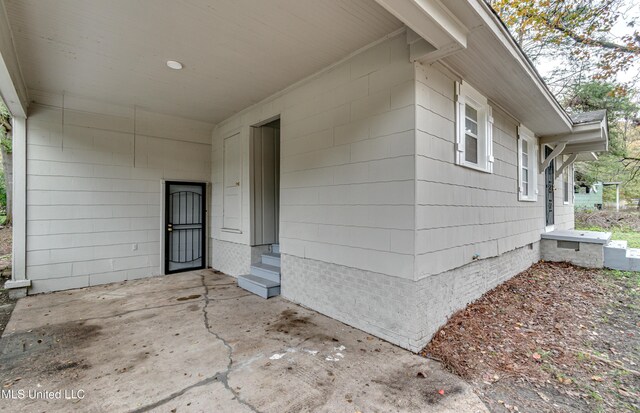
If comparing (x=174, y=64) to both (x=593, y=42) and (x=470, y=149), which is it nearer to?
(x=470, y=149)

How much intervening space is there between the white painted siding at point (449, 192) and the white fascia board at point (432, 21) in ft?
1.26

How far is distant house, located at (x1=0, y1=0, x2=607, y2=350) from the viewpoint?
2.84 m

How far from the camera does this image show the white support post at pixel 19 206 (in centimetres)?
450

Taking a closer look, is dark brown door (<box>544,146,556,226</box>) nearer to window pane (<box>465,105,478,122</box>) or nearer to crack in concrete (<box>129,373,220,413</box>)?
window pane (<box>465,105,478,122</box>)

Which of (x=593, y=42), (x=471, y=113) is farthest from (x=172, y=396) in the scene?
(x=593, y=42)

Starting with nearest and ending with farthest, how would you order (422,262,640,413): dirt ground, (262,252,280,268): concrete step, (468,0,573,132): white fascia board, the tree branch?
(422,262,640,413): dirt ground
(468,0,573,132): white fascia board
(262,252,280,268): concrete step
the tree branch

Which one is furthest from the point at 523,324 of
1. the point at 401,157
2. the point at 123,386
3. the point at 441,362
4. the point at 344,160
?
the point at 123,386

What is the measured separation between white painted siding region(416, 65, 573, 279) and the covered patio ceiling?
954 mm

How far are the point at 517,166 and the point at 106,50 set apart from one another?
668cm

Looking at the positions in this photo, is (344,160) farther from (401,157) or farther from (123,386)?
(123,386)

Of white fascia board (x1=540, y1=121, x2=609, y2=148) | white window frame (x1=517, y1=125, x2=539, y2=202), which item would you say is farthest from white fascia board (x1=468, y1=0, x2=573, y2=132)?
white fascia board (x1=540, y1=121, x2=609, y2=148)

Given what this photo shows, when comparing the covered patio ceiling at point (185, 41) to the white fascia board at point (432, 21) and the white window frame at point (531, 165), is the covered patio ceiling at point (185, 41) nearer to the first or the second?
the white fascia board at point (432, 21)

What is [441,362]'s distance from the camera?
2.63 m

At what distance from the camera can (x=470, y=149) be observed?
3.97m
